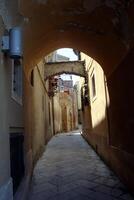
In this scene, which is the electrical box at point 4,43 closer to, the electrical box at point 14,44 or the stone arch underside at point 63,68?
the electrical box at point 14,44

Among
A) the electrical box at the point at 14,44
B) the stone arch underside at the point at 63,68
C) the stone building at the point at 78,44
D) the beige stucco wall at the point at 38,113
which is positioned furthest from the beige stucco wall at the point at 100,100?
the electrical box at the point at 14,44

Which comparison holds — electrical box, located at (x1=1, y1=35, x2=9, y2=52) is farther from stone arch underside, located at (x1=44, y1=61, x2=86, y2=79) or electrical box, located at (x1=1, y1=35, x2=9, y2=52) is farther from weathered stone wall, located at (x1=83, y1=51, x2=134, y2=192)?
stone arch underside, located at (x1=44, y1=61, x2=86, y2=79)

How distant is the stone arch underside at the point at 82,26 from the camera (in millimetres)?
Result: 4957

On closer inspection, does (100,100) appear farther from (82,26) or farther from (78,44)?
(82,26)

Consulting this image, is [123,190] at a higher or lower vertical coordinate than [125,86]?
lower

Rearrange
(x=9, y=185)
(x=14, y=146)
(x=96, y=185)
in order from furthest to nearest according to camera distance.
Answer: (x=96, y=185) → (x=14, y=146) → (x=9, y=185)

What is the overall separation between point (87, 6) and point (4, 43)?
95.8 inches

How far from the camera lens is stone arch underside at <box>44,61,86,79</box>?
50.9 feet

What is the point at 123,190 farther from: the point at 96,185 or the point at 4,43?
the point at 4,43

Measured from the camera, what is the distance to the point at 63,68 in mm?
15609

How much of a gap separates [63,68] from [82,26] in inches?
373

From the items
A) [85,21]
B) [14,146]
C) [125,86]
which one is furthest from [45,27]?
[14,146]

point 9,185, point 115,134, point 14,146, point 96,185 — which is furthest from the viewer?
point 115,134

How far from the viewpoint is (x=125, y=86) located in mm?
5559
